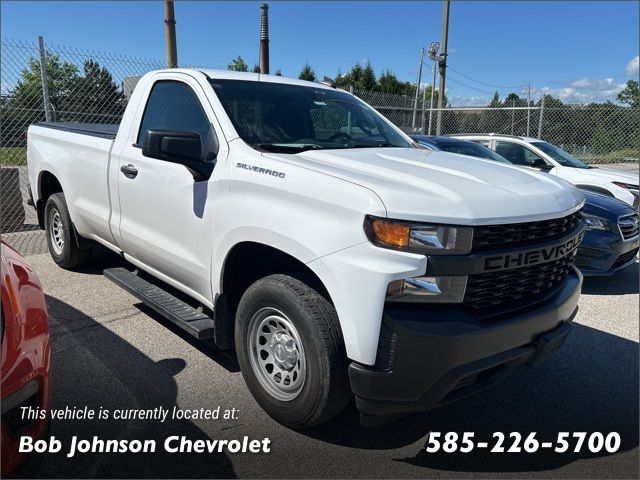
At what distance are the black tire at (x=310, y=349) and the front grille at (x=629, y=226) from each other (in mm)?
4433

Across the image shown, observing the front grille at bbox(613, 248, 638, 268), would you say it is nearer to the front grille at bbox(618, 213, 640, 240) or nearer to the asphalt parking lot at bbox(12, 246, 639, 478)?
the front grille at bbox(618, 213, 640, 240)

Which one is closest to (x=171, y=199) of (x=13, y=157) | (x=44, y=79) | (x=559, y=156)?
(x=44, y=79)

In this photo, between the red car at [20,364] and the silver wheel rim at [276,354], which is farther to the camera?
the silver wheel rim at [276,354]

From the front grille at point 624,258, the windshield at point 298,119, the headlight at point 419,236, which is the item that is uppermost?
the windshield at point 298,119

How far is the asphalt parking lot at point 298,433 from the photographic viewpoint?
258cm

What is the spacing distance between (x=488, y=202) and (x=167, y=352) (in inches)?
101

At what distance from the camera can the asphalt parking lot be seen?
2582mm

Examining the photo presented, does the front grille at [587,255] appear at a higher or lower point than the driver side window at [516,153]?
lower

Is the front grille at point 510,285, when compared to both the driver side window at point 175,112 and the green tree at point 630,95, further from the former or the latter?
the green tree at point 630,95

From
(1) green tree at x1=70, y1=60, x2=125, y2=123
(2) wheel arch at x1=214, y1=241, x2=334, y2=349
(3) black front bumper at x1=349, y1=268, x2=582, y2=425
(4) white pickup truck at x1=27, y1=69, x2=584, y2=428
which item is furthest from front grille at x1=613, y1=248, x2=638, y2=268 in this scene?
(1) green tree at x1=70, y1=60, x2=125, y2=123

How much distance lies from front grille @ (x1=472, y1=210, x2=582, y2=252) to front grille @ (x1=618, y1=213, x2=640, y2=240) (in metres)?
3.30

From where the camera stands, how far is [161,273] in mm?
3814

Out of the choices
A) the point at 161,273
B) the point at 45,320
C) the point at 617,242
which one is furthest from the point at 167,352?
the point at 617,242

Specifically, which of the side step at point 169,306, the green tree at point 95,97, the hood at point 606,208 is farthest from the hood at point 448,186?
the green tree at point 95,97
